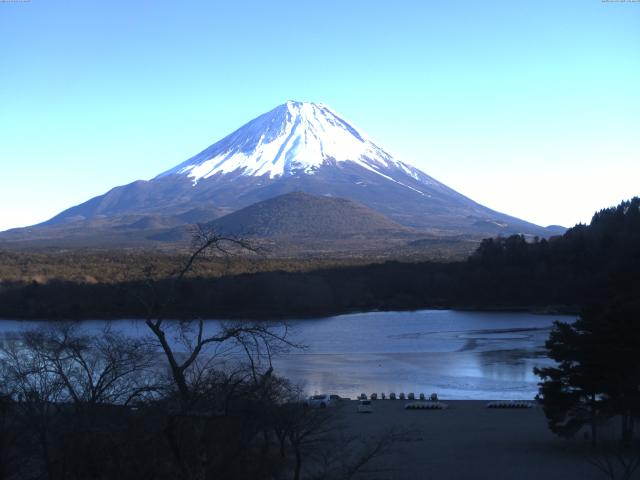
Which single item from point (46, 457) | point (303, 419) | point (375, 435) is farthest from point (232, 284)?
point (46, 457)

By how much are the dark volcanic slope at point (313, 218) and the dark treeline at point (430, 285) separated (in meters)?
36.9

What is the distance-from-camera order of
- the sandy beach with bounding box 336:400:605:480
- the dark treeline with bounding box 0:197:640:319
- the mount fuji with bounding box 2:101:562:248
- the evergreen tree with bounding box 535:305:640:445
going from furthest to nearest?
the mount fuji with bounding box 2:101:562:248 → the dark treeline with bounding box 0:197:640:319 → the evergreen tree with bounding box 535:305:640:445 → the sandy beach with bounding box 336:400:605:480

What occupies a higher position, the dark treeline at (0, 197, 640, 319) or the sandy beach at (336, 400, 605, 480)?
the dark treeline at (0, 197, 640, 319)

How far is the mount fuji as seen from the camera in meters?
92.3

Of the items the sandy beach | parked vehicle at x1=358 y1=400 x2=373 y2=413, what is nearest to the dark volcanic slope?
parked vehicle at x1=358 y1=400 x2=373 y2=413

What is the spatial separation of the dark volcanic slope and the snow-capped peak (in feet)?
64.2

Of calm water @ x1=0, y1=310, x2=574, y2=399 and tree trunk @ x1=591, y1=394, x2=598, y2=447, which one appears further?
calm water @ x1=0, y1=310, x2=574, y2=399

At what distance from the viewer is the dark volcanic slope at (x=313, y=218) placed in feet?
265

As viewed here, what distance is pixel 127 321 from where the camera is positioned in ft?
90.0

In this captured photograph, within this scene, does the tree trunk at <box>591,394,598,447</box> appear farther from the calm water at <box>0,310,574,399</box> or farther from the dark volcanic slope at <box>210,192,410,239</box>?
the dark volcanic slope at <box>210,192,410,239</box>

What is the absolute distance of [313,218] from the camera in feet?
280

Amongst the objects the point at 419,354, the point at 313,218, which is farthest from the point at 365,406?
the point at 313,218

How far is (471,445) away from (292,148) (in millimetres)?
101893

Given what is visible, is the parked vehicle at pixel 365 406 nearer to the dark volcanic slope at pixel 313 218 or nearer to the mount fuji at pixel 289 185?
the dark volcanic slope at pixel 313 218
